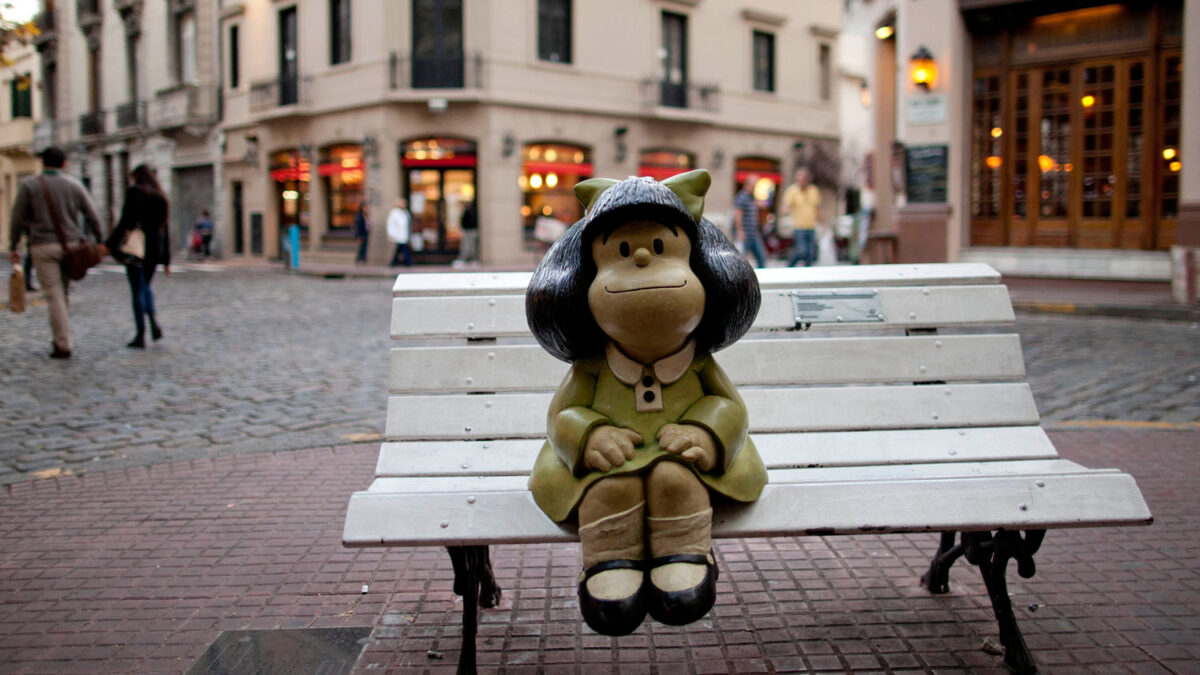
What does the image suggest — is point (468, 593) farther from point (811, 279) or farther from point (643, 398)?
point (811, 279)

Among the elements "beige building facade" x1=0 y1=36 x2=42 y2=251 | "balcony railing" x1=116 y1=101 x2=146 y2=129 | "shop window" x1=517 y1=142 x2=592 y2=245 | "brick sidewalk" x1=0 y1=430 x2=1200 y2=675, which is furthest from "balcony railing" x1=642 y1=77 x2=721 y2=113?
"beige building facade" x1=0 y1=36 x2=42 y2=251

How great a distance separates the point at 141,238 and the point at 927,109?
10.8 metres

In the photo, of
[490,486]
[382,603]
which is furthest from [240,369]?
[490,486]

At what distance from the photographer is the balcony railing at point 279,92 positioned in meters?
25.9

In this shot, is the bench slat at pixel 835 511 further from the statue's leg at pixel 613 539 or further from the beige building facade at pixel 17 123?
the beige building facade at pixel 17 123

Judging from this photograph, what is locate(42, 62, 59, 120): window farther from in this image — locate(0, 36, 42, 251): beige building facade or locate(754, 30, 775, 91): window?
locate(754, 30, 775, 91): window

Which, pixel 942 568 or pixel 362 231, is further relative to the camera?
pixel 362 231

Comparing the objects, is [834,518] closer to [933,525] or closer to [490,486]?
[933,525]

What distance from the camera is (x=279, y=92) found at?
26.6m

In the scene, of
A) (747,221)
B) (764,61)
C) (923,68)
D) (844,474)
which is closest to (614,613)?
(844,474)

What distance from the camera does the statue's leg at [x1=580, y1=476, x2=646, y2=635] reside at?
7.14ft

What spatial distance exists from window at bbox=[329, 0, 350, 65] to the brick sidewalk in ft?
75.0

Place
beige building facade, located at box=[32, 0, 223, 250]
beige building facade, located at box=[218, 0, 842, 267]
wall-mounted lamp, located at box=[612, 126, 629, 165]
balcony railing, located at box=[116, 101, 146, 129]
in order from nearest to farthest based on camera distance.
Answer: beige building facade, located at box=[218, 0, 842, 267] → wall-mounted lamp, located at box=[612, 126, 629, 165] → beige building facade, located at box=[32, 0, 223, 250] → balcony railing, located at box=[116, 101, 146, 129]

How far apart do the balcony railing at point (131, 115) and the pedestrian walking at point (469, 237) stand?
53.5ft
